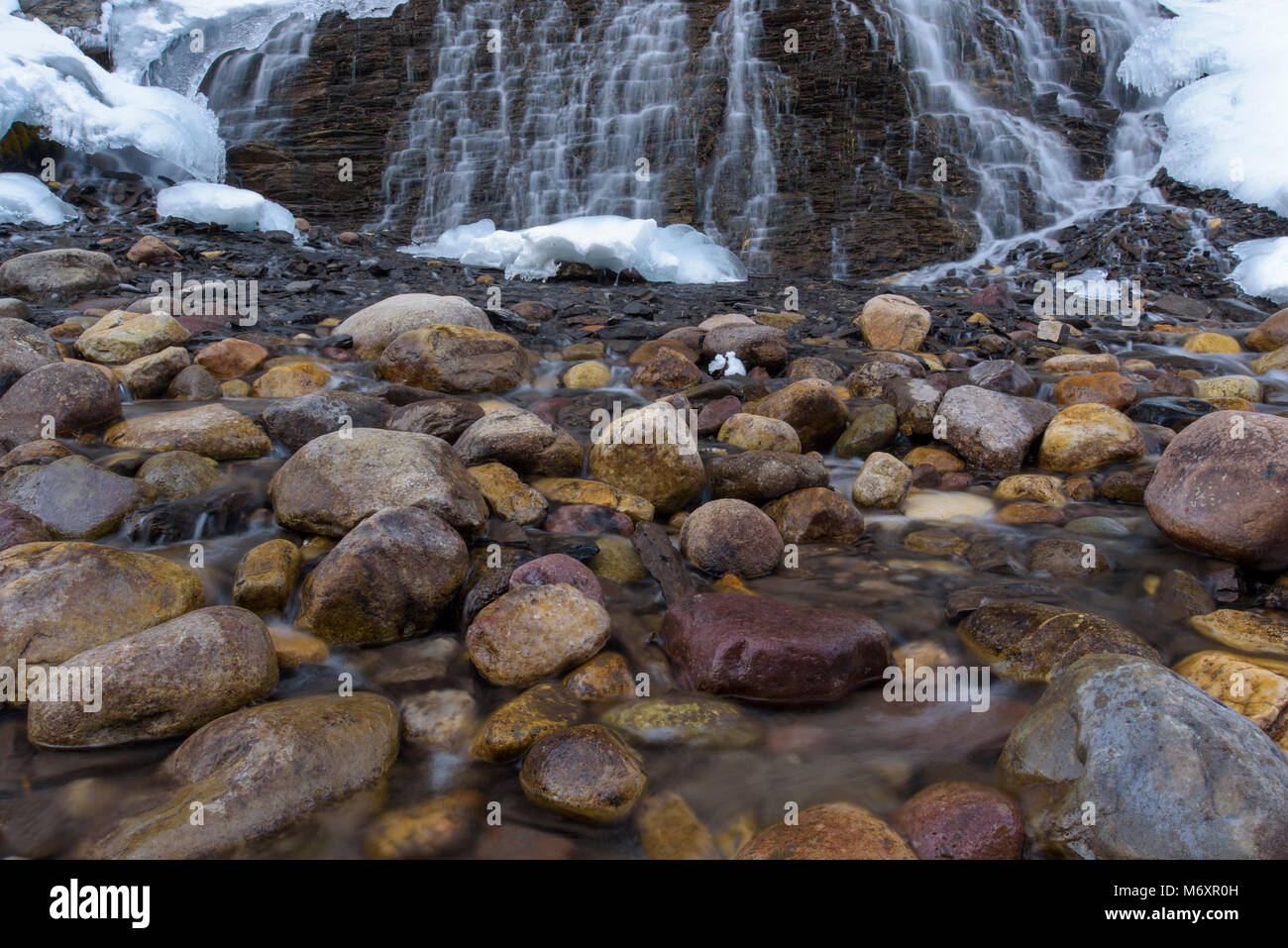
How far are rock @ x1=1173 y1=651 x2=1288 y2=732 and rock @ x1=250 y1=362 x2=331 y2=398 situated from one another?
5682 mm

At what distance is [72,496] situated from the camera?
3930 millimetres

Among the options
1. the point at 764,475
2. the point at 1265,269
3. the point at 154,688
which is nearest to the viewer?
the point at 154,688

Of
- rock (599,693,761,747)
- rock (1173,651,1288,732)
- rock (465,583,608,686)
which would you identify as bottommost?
rock (599,693,761,747)

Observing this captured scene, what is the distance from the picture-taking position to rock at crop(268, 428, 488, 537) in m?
3.86

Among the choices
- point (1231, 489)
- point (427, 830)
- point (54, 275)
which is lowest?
point (427, 830)

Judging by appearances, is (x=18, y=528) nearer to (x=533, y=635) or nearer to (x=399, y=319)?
(x=533, y=635)

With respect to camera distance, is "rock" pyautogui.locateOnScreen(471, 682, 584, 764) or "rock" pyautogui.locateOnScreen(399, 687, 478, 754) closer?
"rock" pyautogui.locateOnScreen(471, 682, 584, 764)

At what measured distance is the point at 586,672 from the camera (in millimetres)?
3094

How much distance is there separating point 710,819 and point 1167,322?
9.60 meters

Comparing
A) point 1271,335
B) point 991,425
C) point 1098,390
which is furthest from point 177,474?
point 1271,335

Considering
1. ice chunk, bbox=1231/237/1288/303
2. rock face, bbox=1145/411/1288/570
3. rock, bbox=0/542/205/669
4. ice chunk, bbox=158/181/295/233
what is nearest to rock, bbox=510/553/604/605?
rock, bbox=0/542/205/669

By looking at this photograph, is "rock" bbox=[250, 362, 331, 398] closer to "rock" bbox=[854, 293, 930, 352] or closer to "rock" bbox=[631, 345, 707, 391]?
"rock" bbox=[631, 345, 707, 391]

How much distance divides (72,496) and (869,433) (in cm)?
465

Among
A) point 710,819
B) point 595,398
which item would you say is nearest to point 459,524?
point 710,819
